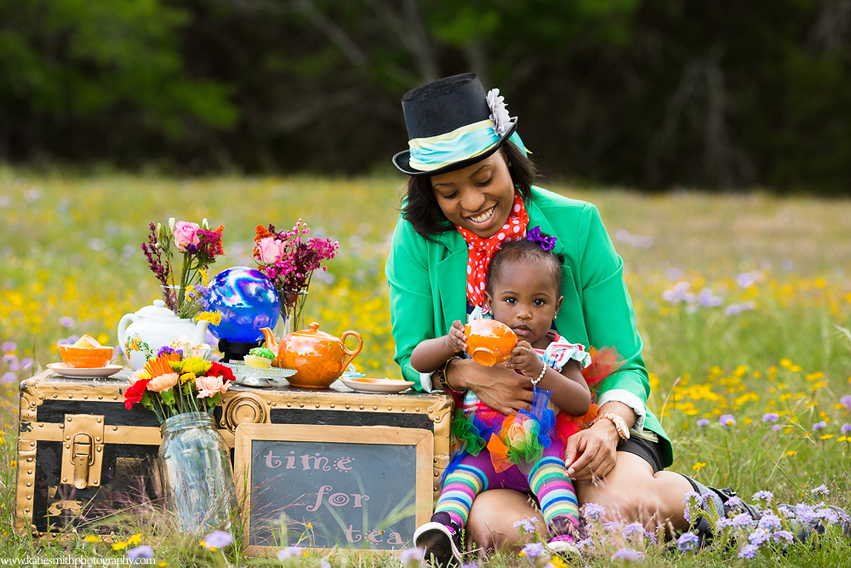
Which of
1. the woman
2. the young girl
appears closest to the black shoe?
the young girl

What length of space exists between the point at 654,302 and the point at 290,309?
135 inches

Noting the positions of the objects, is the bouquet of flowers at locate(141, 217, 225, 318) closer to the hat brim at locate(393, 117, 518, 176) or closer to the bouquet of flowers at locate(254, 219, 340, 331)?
the bouquet of flowers at locate(254, 219, 340, 331)

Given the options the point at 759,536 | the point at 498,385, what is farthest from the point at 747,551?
the point at 498,385

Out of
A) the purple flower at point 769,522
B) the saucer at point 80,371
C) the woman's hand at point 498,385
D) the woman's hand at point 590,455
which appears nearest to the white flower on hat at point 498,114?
the woman's hand at point 498,385

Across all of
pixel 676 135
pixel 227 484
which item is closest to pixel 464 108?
pixel 227 484

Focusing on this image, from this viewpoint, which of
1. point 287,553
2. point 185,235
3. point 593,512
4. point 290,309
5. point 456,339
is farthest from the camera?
point 290,309

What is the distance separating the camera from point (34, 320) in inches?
179

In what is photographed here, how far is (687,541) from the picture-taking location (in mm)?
2082

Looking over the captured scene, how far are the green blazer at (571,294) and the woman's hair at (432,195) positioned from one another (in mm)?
39

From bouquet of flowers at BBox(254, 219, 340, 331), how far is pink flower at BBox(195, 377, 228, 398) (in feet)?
1.61

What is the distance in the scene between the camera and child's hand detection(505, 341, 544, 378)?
2.29m

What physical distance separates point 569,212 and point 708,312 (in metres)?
3.04

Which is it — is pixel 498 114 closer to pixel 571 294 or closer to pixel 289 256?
pixel 571 294

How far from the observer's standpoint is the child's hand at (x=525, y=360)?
229 centimetres
